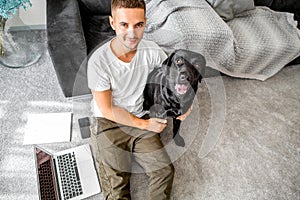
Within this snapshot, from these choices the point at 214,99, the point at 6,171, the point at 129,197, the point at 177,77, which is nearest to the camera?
the point at 177,77

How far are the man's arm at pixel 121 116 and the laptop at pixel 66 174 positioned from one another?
330 mm

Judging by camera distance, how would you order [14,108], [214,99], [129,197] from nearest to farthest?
[129,197], [14,108], [214,99]

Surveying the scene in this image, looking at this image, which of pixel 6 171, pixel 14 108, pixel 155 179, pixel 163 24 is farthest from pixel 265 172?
pixel 14 108

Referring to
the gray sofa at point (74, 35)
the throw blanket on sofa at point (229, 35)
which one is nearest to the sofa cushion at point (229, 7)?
the throw blanket on sofa at point (229, 35)

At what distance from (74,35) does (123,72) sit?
41 cm

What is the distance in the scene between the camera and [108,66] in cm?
104

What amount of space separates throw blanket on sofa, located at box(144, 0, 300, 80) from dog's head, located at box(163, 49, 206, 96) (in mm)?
257

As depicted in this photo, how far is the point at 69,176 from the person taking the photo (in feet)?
4.29

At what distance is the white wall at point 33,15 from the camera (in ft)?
5.89

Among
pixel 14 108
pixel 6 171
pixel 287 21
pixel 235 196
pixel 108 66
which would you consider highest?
pixel 108 66

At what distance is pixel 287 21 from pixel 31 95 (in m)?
1.70

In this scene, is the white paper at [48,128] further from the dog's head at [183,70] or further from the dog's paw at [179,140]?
the dog's head at [183,70]

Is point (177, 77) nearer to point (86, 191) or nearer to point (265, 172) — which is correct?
point (86, 191)

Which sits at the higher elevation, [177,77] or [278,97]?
[177,77]
